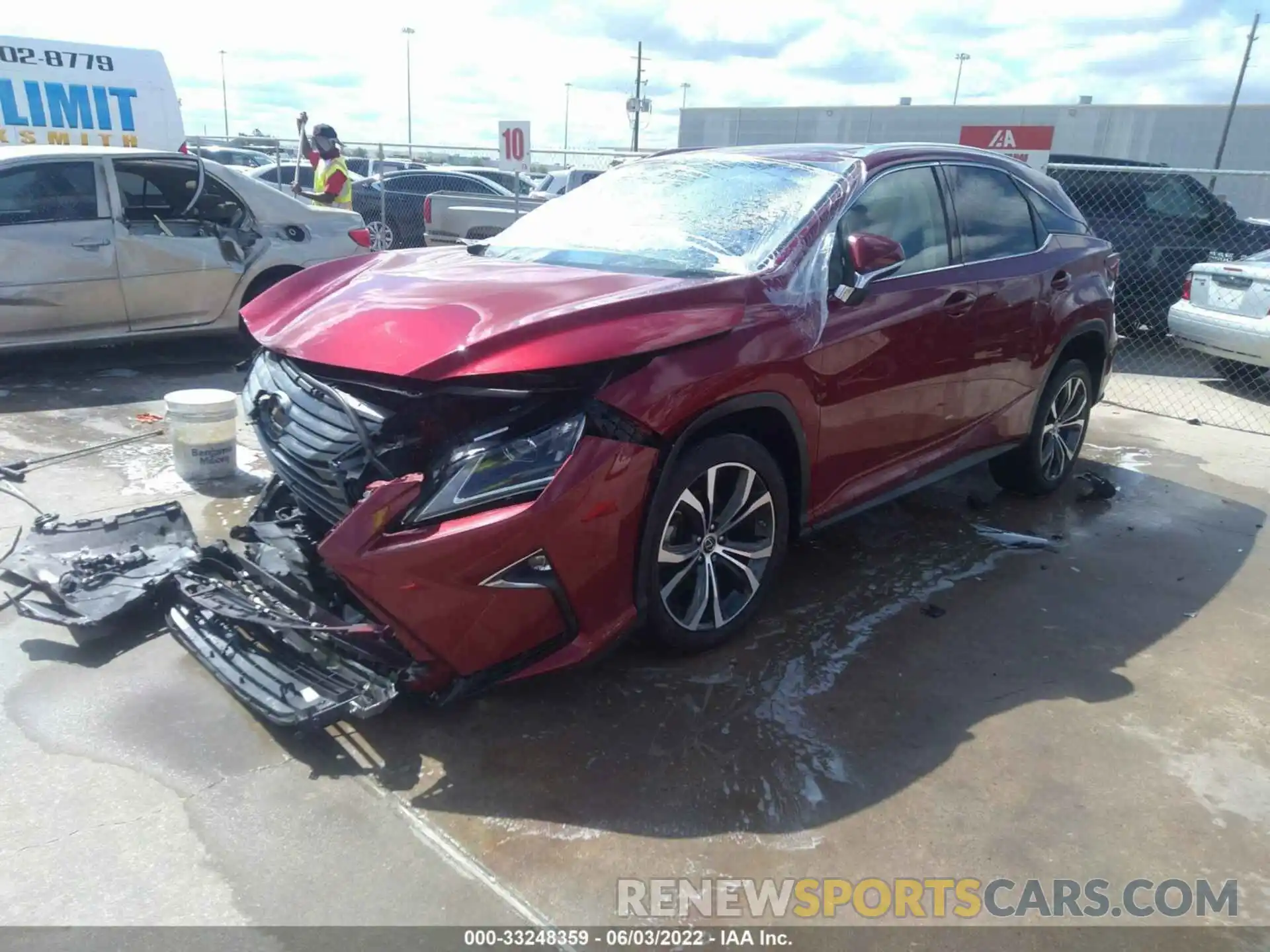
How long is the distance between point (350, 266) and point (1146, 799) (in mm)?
3560

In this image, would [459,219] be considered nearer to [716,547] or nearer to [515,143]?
[515,143]

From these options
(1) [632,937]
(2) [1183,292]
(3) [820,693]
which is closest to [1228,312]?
(2) [1183,292]

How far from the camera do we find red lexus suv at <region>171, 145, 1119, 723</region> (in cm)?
279

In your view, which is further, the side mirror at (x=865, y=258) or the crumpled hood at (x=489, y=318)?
the side mirror at (x=865, y=258)

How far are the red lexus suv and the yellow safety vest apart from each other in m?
6.98

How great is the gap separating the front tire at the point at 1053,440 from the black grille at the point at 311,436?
3713mm

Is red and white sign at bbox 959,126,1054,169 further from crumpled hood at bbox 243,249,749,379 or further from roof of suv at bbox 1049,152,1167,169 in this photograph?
crumpled hood at bbox 243,249,749,379

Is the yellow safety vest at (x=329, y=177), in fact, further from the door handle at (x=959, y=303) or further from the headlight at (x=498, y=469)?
the headlight at (x=498, y=469)

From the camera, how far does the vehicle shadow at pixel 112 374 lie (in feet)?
21.7

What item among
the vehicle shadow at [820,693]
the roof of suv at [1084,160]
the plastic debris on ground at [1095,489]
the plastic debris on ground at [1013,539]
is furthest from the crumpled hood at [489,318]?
the roof of suv at [1084,160]

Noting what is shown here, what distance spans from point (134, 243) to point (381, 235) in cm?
739

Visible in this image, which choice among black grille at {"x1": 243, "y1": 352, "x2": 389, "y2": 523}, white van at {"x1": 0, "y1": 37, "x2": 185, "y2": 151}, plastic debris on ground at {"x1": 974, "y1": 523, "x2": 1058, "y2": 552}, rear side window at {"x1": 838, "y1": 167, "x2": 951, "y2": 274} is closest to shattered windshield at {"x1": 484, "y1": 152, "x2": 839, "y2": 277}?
rear side window at {"x1": 838, "y1": 167, "x2": 951, "y2": 274}

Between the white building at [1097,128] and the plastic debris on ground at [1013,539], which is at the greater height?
the white building at [1097,128]

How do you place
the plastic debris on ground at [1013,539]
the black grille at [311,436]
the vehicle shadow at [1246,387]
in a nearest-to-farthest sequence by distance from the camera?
the black grille at [311,436] < the plastic debris on ground at [1013,539] < the vehicle shadow at [1246,387]
